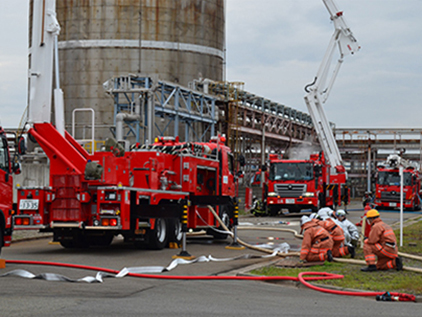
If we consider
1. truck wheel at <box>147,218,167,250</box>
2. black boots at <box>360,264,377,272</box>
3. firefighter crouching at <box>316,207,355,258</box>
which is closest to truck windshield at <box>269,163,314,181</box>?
truck wheel at <box>147,218,167,250</box>

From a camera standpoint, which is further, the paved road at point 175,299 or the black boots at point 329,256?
the black boots at point 329,256

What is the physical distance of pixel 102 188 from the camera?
15.5 m

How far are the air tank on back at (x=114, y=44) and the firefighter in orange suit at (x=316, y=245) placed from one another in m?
27.9

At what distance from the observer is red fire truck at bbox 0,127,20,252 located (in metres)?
13.6

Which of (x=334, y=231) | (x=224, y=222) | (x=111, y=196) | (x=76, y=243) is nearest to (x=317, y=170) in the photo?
(x=224, y=222)

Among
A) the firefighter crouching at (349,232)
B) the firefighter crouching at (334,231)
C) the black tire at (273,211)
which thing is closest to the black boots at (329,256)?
the firefighter crouching at (334,231)

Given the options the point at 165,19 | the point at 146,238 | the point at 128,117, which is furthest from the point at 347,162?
the point at 146,238

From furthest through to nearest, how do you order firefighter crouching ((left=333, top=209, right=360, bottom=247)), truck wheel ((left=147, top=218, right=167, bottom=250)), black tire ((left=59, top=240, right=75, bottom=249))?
black tire ((left=59, top=240, right=75, bottom=249)) < truck wheel ((left=147, top=218, right=167, bottom=250)) < firefighter crouching ((left=333, top=209, right=360, bottom=247))

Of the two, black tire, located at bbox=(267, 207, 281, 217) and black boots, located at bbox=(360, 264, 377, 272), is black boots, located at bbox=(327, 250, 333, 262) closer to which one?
black boots, located at bbox=(360, 264, 377, 272)

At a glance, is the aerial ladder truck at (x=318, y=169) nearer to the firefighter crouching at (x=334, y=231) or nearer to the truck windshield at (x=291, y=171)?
the truck windshield at (x=291, y=171)

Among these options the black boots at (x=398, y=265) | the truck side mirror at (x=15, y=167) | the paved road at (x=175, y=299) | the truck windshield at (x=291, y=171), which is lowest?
the paved road at (x=175, y=299)

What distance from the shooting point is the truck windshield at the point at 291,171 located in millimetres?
33938

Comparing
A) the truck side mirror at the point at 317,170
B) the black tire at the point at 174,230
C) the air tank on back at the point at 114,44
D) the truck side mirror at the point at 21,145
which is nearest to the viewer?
the truck side mirror at the point at 21,145

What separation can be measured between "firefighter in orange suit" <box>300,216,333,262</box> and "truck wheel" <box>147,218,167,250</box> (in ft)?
14.1
